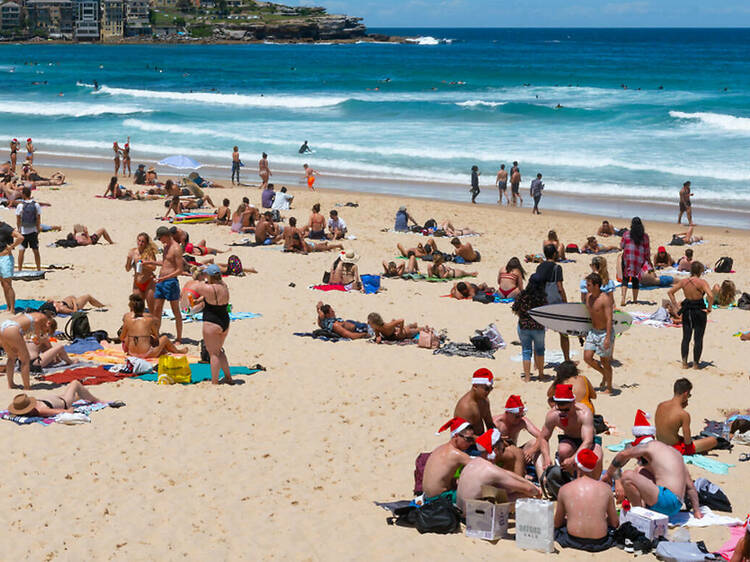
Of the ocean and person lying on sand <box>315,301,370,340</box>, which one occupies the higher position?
the ocean

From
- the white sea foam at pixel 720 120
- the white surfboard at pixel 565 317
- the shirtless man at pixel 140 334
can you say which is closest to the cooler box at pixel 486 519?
the white surfboard at pixel 565 317

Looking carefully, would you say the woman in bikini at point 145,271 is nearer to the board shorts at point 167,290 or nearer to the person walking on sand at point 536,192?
the board shorts at point 167,290

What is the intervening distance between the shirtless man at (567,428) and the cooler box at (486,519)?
2.68ft

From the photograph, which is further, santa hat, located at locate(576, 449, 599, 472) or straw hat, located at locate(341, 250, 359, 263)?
straw hat, located at locate(341, 250, 359, 263)

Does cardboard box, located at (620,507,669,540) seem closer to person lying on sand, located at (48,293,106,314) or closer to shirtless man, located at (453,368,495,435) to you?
shirtless man, located at (453,368,495,435)

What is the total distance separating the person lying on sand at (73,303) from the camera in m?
13.0

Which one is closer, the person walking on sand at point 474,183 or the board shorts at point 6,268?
the board shorts at point 6,268

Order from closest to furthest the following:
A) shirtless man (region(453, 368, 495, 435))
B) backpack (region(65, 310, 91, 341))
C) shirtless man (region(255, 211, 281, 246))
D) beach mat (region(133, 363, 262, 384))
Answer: shirtless man (region(453, 368, 495, 435)) → beach mat (region(133, 363, 262, 384)) → backpack (region(65, 310, 91, 341)) → shirtless man (region(255, 211, 281, 246))

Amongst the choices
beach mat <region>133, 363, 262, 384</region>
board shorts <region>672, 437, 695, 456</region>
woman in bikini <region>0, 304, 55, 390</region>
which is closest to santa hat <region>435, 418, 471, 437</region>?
board shorts <region>672, 437, 695, 456</region>

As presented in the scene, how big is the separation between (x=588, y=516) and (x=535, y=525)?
0.37 meters

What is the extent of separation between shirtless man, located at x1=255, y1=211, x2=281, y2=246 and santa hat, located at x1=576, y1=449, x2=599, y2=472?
12.6 metres

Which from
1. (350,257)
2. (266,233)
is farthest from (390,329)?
(266,233)

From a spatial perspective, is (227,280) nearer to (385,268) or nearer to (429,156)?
(385,268)

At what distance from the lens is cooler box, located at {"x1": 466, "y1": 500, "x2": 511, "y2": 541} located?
663cm
